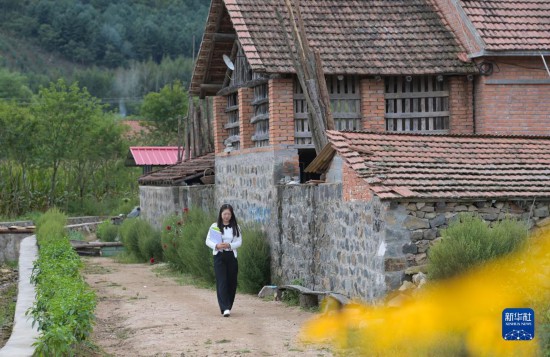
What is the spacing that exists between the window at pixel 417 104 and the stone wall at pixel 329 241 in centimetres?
299

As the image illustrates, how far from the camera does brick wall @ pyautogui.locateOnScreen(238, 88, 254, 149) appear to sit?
68.3ft

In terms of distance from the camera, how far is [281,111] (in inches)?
745

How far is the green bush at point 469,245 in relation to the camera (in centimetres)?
1200

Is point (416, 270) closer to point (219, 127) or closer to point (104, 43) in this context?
point (219, 127)

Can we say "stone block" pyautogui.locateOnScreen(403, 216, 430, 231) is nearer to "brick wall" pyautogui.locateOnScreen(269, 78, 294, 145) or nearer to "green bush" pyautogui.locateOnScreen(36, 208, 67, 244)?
"brick wall" pyautogui.locateOnScreen(269, 78, 294, 145)

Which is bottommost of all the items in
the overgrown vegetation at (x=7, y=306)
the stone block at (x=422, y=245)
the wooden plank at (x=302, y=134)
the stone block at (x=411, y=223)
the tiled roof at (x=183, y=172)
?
the overgrown vegetation at (x=7, y=306)

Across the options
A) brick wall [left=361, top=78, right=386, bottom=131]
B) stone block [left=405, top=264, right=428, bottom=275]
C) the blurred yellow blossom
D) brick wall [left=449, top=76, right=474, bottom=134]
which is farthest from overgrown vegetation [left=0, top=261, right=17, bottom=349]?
brick wall [left=449, top=76, right=474, bottom=134]

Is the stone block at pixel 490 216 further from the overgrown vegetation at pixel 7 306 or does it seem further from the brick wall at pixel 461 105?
the overgrown vegetation at pixel 7 306

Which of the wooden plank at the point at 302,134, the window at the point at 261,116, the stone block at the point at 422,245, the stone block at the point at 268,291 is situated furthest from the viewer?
the window at the point at 261,116

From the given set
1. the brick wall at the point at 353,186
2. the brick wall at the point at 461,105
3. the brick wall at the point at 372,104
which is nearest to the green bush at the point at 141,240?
the brick wall at the point at 372,104

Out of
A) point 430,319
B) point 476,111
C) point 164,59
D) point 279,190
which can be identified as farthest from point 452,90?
point 164,59

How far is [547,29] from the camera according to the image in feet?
65.2

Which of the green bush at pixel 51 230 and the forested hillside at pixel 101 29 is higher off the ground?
the forested hillside at pixel 101 29

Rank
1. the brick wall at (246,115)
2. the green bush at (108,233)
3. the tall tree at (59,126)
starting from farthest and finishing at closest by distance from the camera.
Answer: the tall tree at (59,126)
the green bush at (108,233)
the brick wall at (246,115)
